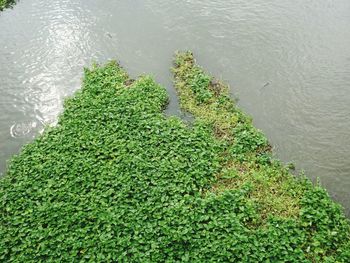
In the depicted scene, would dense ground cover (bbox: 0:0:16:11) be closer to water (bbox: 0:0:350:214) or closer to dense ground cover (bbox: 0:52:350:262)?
water (bbox: 0:0:350:214)

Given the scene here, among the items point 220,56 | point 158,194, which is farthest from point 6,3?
point 158,194

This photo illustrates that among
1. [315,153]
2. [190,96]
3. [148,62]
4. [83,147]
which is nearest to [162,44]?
[148,62]

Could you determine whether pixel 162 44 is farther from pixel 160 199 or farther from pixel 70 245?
pixel 70 245

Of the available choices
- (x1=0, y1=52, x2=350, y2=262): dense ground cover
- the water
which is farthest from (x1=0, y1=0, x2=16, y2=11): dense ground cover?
(x1=0, y1=52, x2=350, y2=262): dense ground cover

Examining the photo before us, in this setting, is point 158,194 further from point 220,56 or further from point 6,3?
point 6,3

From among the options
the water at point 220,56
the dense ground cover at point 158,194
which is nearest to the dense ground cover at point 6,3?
the water at point 220,56

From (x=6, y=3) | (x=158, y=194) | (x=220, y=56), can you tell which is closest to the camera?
(x=158, y=194)
